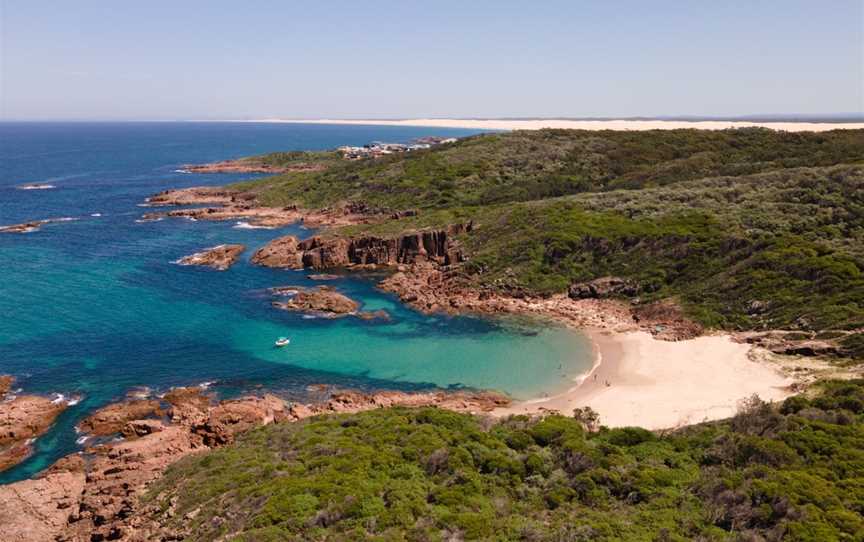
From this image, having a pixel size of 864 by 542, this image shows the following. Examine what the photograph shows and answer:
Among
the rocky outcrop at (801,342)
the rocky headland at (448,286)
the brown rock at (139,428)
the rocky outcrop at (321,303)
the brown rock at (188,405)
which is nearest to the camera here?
the brown rock at (139,428)

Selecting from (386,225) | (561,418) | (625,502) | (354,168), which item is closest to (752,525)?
(625,502)

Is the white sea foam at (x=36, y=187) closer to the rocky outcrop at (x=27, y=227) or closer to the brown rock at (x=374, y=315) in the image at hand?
the rocky outcrop at (x=27, y=227)

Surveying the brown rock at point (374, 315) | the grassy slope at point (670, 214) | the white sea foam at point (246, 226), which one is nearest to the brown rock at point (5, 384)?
the brown rock at point (374, 315)

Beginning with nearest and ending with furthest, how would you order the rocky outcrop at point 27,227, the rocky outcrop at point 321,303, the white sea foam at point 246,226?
1. the rocky outcrop at point 321,303
2. the rocky outcrop at point 27,227
3. the white sea foam at point 246,226

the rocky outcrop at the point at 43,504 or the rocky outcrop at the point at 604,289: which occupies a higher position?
the rocky outcrop at the point at 604,289

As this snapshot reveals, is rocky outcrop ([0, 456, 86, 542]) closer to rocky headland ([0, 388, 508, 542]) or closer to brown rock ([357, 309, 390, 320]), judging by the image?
rocky headland ([0, 388, 508, 542])

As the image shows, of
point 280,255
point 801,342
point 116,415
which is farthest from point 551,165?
point 116,415

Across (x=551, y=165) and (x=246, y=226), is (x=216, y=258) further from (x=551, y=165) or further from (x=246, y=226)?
(x=551, y=165)
